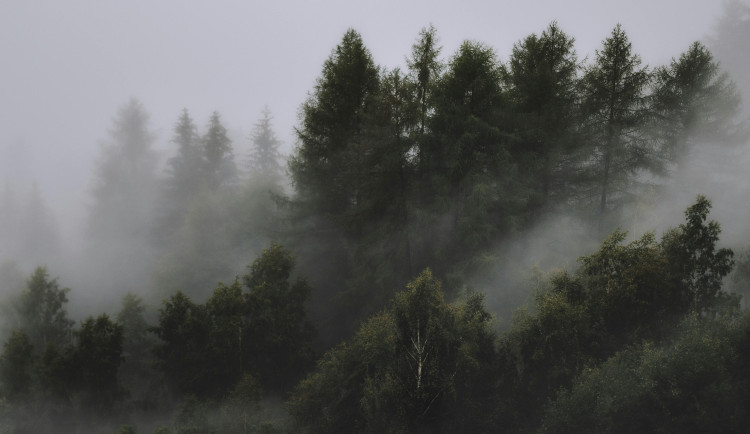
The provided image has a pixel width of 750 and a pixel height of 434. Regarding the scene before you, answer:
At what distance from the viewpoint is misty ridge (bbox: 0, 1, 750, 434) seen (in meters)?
12.7

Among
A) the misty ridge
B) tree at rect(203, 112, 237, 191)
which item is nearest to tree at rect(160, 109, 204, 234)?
tree at rect(203, 112, 237, 191)

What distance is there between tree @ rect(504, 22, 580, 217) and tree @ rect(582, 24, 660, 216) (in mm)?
790

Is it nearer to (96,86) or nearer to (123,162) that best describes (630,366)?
(123,162)

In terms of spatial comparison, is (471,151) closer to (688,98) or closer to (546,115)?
(546,115)

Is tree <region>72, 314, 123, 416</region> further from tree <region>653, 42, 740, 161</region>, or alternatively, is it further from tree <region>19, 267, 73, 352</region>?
tree <region>653, 42, 740, 161</region>

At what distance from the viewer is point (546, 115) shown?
18.7 metres

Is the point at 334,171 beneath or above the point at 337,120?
beneath

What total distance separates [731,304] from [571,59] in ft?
40.1

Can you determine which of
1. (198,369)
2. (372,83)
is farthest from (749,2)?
(198,369)

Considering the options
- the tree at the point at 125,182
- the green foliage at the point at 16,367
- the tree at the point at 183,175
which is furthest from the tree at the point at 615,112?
the tree at the point at 125,182

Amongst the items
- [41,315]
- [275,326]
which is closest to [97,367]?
[275,326]

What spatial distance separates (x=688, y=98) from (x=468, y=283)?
1509 cm

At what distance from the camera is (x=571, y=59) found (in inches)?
778

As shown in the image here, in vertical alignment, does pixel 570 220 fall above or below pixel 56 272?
below
